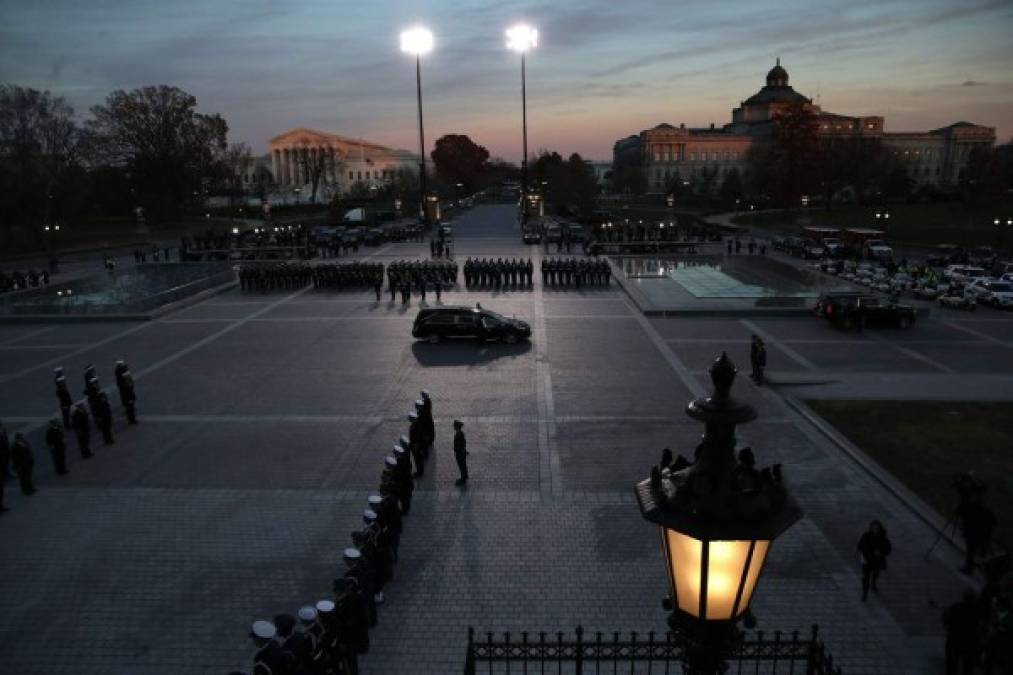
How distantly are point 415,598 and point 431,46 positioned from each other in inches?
1956

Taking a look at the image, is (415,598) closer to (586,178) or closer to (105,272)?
(105,272)

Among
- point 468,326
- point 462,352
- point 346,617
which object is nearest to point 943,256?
point 468,326

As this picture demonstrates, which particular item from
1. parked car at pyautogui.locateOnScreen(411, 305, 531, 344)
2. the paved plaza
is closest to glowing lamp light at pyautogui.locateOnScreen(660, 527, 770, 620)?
the paved plaza

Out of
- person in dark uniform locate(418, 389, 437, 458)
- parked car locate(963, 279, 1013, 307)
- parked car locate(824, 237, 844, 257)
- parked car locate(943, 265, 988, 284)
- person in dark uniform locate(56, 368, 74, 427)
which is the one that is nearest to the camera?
person in dark uniform locate(418, 389, 437, 458)

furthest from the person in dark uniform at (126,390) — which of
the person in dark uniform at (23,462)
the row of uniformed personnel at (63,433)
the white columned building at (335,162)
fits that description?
the white columned building at (335,162)

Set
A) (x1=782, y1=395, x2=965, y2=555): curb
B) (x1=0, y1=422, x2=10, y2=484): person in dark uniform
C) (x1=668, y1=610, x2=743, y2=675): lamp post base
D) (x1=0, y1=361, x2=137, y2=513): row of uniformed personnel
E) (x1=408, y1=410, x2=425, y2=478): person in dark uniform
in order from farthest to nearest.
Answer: (x1=408, y1=410, x2=425, y2=478): person in dark uniform < (x1=0, y1=422, x2=10, y2=484): person in dark uniform < (x1=0, y1=361, x2=137, y2=513): row of uniformed personnel < (x1=782, y1=395, x2=965, y2=555): curb < (x1=668, y1=610, x2=743, y2=675): lamp post base

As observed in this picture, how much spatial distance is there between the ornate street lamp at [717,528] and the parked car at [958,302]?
28853 mm

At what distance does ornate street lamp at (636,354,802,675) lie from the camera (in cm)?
304

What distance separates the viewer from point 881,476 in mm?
11820

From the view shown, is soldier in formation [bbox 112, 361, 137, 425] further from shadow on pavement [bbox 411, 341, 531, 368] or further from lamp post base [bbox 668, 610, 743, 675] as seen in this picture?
lamp post base [bbox 668, 610, 743, 675]

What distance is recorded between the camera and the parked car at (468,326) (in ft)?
71.8

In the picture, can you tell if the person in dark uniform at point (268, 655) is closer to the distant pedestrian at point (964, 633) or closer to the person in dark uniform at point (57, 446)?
the distant pedestrian at point (964, 633)

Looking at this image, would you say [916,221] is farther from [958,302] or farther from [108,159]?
[108,159]

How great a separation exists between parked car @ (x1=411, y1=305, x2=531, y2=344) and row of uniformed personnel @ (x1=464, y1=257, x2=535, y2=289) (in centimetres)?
1092
